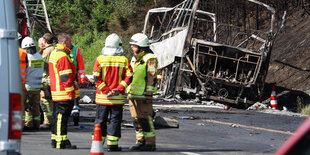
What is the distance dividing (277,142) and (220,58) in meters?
8.97

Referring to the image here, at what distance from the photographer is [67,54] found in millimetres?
8758

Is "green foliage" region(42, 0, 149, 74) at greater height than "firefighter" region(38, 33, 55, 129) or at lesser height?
greater

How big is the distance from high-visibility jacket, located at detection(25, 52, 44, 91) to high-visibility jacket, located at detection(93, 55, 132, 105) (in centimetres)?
242

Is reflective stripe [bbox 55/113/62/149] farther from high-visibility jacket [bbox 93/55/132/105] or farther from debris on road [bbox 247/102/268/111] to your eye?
debris on road [bbox 247/102/268/111]

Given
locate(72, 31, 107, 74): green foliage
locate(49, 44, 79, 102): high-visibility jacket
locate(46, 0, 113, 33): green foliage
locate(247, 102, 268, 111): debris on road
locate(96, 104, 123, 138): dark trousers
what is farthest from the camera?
locate(46, 0, 113, 33): green foliage

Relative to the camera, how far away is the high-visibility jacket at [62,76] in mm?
8594

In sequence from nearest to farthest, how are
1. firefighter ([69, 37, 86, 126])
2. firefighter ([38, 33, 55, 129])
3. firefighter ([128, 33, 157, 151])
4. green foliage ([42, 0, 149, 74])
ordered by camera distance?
1. firefighter ([128, 33, 157, 151])
2. firefighter ([69, 37, 86, 126])
3. firefighter ([38, 33, 55, 129])
4. green foliage ([42, 0, 149, 74])

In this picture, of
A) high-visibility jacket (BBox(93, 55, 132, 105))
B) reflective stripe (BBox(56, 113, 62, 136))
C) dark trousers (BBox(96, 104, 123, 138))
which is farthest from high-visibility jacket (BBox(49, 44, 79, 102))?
dark trousers (BBox(96, 104, 123, 138))

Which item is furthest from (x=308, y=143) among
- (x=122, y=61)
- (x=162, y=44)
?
(x=162, y=44)

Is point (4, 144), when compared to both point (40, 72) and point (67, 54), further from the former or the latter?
point (40, 72)

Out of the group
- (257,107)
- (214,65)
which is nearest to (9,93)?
(257,107)

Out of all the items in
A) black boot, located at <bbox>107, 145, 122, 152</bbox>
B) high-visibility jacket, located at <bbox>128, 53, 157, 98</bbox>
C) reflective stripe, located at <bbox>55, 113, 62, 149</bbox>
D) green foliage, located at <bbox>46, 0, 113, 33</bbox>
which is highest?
green foliage, located at <bbox>46, 0, 113, 33</bbox>

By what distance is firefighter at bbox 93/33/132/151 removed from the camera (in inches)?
334

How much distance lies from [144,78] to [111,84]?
610 mm
